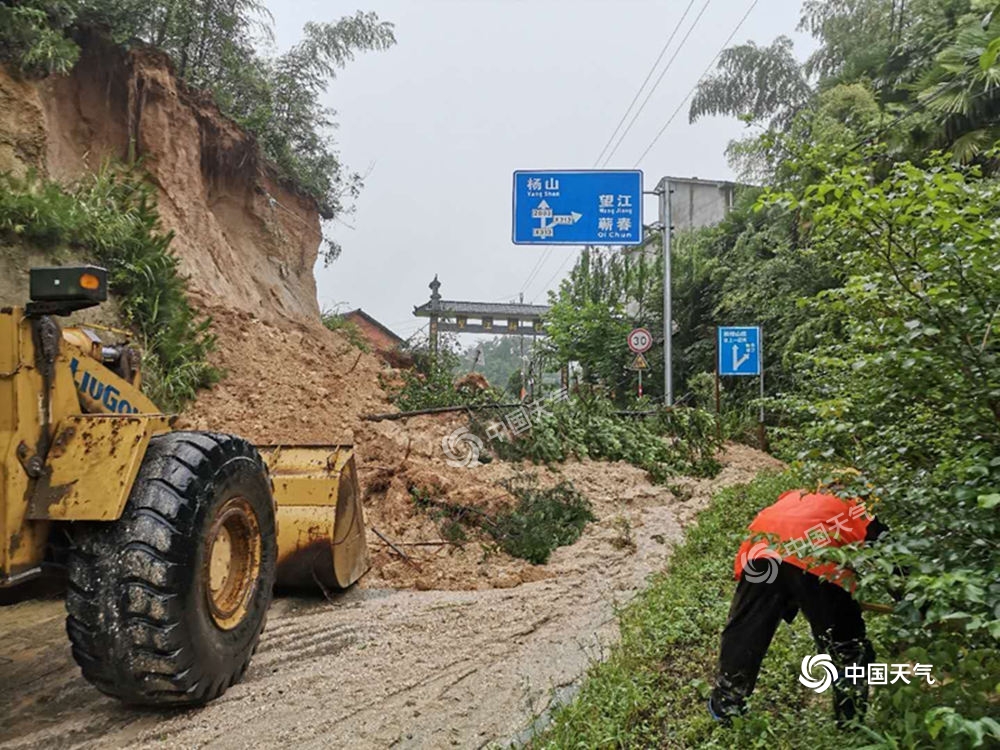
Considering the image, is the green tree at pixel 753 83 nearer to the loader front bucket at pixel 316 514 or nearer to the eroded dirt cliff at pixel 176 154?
the eroded dirt cliff at pixel 176 154

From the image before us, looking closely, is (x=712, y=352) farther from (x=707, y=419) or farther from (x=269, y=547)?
(x=269, y=547)

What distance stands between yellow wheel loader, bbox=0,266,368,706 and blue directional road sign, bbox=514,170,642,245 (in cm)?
1036

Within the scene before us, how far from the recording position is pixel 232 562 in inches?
150

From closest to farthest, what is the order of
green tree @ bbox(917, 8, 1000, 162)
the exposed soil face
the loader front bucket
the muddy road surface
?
the muddy road surface → the exposed soil face → the loader front bucket → green tree @ bbox(917, 8, 1000, 162)

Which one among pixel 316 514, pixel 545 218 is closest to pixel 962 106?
pixel 545 218

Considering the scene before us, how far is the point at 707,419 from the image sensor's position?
505 inches

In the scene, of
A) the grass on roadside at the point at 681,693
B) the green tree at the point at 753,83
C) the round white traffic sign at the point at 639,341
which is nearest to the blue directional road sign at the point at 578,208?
the round white traffic sign at the point at 639,341

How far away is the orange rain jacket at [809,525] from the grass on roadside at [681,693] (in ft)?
1.98

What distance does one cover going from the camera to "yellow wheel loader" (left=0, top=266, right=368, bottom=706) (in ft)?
9.82

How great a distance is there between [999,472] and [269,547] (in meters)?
3.44

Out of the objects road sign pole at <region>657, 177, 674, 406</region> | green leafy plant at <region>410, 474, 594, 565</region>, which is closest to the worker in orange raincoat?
green leafy plant at <region>410, 474, 594, 565</region>

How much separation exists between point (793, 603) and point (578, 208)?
36.7 feet

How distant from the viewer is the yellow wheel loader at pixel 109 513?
299 cm

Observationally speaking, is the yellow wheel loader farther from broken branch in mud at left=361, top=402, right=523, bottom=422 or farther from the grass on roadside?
broken branch in mud at left=361, top=402, right=523, bottom=422
